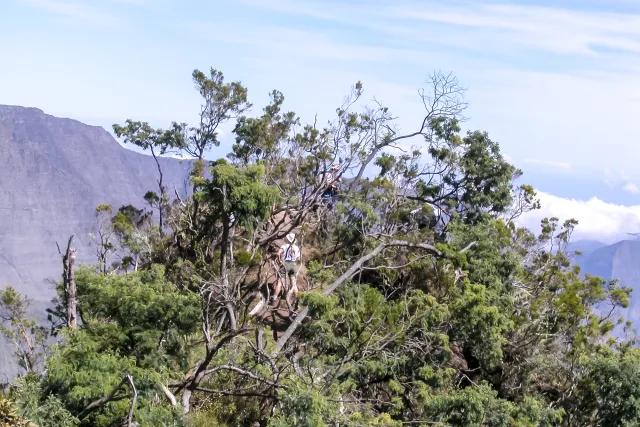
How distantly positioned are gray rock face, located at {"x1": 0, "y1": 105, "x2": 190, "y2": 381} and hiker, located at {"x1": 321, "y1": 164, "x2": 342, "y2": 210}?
8245 centimetres

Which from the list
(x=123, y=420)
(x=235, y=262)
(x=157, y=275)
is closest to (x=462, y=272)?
(x=235, y=262)

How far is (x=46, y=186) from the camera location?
368 ft

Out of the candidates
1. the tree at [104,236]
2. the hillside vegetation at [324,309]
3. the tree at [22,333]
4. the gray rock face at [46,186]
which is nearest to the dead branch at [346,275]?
the hillside vegetation at [324,309]

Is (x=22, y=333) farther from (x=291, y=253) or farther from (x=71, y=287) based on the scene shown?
(x=291, y=253)

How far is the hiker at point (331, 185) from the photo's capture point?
2322 cm

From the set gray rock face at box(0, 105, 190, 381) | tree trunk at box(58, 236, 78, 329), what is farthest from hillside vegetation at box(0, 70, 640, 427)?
gray rock face at box(0, 105, 190, 381)

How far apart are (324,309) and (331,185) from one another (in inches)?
347

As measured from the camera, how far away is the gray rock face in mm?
105000

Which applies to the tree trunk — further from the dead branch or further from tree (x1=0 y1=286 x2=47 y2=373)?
the dead branch

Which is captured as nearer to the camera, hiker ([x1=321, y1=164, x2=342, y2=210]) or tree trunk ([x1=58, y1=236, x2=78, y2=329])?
tree trunk ([x1=58, y1=236, x2=78, y2=329])

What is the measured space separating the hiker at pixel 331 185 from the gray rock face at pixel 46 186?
8245 cm

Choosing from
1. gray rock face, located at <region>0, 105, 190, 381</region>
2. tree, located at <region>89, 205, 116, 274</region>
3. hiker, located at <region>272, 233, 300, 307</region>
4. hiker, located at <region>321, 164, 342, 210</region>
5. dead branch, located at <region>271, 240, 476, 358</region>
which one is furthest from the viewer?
gray rock face, located at <region>0, 105, 190, 381</region>

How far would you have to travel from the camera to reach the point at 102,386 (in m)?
11.3

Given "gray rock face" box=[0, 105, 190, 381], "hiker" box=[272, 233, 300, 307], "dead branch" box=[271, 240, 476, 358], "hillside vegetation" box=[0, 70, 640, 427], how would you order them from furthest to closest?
"gray rock face" box=[0, 105, 190, 381]
"hiker" box=[272, 233, 300, 307]
"dead branch" box=[271, 240, 476, 358]
"hillside vegetation" box=[0, 70, 640, 427]
